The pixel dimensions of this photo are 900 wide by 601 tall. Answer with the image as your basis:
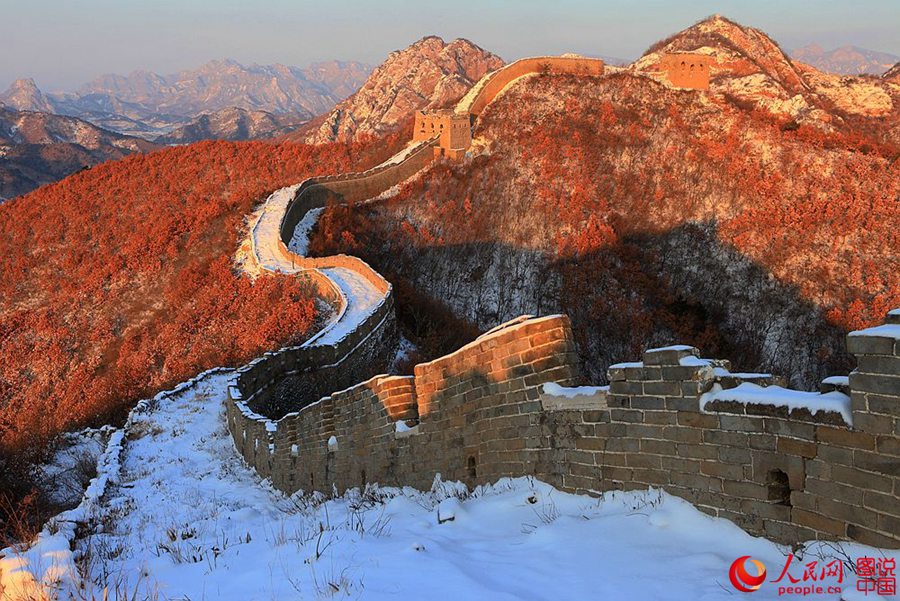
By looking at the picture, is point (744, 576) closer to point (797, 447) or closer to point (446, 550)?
point (797, 447)

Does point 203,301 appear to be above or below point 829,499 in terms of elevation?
below

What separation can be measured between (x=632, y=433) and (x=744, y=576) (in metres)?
1.83

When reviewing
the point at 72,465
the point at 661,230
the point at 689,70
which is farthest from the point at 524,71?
the point at 72,465

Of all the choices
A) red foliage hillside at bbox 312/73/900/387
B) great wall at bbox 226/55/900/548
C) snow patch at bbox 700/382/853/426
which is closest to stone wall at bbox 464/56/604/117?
red foliage hillside at bbox 312/73/900/387

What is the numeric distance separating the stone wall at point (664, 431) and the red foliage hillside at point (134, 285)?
14.6m

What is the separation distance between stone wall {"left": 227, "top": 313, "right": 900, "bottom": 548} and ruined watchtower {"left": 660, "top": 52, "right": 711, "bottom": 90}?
5438 centimetres

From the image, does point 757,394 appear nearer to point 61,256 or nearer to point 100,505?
point 100,505

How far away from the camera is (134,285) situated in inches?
1427

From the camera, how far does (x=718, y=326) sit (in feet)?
133

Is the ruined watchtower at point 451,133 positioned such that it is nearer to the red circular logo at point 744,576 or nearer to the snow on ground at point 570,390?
the snow on ground at point 570,390

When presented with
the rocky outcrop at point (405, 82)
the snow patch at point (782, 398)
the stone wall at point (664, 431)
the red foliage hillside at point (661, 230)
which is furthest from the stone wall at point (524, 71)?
the rocky outcrop at point (405, 82)

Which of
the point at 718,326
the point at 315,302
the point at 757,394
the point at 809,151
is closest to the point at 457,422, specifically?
the point at 757,394

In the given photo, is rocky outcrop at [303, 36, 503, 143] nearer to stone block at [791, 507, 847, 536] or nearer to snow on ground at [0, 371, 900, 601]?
snow on ground at [0, 371, 900, 601]

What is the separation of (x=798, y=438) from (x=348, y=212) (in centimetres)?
4000
